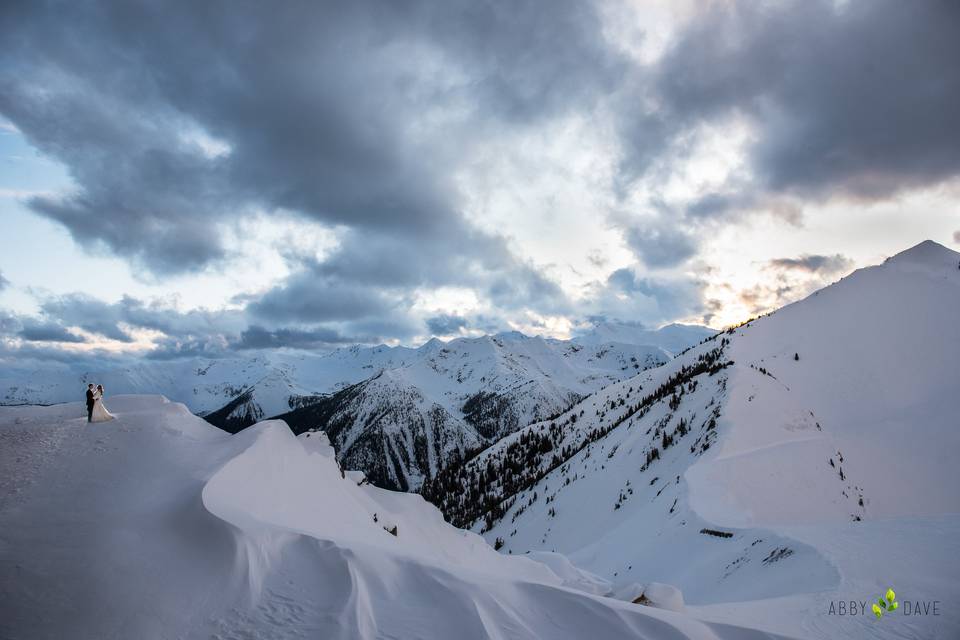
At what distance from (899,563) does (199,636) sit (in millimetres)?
16347

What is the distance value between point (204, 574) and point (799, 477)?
32.2 metres

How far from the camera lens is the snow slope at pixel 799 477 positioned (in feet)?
37.8

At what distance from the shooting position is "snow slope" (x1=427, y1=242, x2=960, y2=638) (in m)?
11.5

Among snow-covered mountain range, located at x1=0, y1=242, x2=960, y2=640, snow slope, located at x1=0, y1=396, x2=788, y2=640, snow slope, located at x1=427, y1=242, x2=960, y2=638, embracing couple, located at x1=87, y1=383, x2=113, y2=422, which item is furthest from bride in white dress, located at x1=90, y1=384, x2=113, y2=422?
snow slope, located at x1=427, y1=242, x2=960, y2=638

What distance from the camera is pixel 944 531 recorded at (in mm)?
13664

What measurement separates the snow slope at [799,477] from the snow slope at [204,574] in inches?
148

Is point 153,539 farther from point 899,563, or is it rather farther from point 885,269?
point 885,269

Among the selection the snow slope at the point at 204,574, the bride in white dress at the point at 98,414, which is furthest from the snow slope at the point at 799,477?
the bride in white dress at the point at 98,414

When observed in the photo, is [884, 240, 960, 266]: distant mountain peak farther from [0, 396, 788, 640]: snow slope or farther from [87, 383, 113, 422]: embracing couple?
[87, 383, 113, 422]: embracing couple

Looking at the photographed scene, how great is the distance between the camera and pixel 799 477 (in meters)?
27.3

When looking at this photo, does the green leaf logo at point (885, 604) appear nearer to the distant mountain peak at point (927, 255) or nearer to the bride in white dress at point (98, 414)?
the bride in white dress at point (98, 414)

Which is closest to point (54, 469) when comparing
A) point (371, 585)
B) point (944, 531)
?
point (371, 585)

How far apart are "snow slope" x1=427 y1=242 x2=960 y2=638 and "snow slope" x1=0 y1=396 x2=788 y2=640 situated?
3.76m

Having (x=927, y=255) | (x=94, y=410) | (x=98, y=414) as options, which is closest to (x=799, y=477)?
(x=98, y=414)
